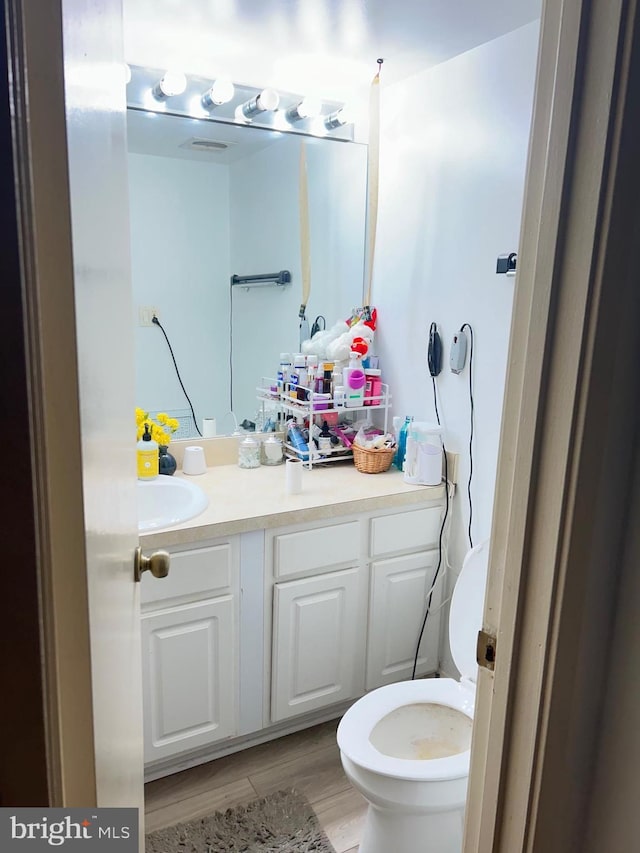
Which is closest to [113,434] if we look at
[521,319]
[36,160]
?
[36,160]

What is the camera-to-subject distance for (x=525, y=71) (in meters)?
1.80

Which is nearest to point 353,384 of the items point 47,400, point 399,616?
point 399,616

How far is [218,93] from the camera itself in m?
2.07

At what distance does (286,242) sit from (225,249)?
27 cm

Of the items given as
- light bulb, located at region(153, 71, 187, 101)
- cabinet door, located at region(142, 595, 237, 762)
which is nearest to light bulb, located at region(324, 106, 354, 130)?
light bulb, located at region(153, 71, 187, 101)

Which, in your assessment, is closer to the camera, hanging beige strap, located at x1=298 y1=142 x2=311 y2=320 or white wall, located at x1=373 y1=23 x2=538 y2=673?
white wall, located at x1=373 y1=23 x2=538 y2=673

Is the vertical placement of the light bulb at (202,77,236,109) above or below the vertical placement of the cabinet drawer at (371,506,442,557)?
above

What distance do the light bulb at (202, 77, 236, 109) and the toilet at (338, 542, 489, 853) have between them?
5.41 feet

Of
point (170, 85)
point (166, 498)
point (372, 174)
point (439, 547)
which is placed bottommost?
point (439, 547)

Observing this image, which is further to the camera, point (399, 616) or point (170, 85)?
point (399, 616)

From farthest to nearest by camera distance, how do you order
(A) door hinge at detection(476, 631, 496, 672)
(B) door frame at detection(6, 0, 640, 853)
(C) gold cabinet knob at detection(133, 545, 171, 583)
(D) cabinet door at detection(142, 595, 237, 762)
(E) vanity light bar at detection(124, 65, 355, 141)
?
(E) vanity light bar at detection(124, 65, 355, 141)
(D) cabinet door at detection(142, 595, 237, 762)
(C) gold cabinet knob at detection(133, 545, 171, 583)
(A) door hinge at detection(476, 631, 496, 672)
(B) door frame at detection(6, 0, 640, 853)

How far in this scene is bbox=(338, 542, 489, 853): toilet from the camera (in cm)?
Result: 144

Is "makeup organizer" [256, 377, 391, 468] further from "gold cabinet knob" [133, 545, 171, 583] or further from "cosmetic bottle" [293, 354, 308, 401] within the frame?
"gold cabinet knob" [133, 545, 171, 583]

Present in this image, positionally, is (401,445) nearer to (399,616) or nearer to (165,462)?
(399,616)
